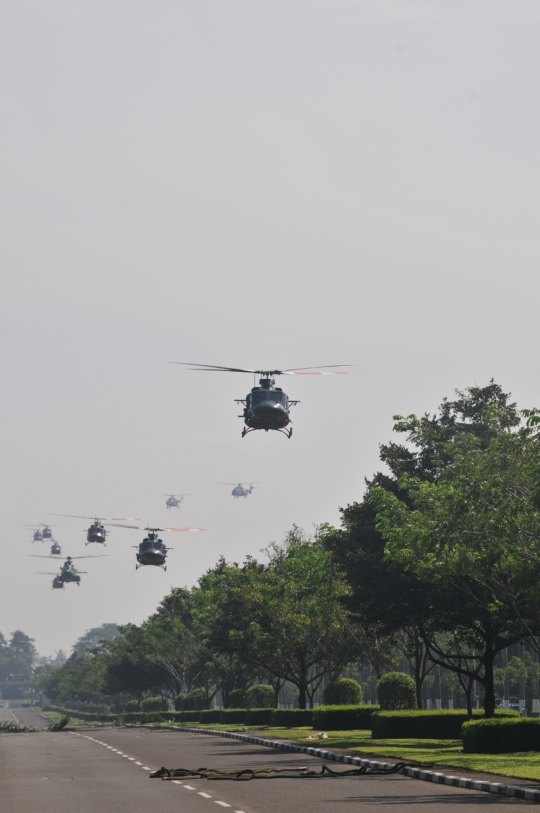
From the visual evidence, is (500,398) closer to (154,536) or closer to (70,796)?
(154,536)

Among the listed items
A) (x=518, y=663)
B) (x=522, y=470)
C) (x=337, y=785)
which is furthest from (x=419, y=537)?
(x=518, y=663)

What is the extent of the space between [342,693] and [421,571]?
21062mm

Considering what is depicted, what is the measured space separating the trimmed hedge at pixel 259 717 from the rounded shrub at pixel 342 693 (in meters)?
7.03

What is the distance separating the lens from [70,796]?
20.0m

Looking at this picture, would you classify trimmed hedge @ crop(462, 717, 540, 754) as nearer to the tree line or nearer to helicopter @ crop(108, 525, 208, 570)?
the tree line

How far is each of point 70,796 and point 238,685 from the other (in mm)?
67240

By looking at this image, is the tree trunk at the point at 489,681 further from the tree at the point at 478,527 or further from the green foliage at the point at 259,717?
the green foliage at the point at 259,717

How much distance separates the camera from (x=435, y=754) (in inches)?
1145

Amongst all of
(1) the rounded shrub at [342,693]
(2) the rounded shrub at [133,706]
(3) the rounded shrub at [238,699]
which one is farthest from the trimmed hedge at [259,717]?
(2) the rounded shrub at [133,706]

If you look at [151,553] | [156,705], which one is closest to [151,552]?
[151,553]

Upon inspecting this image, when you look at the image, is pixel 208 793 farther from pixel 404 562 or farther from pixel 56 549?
pixel 56 549

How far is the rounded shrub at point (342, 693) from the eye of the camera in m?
53.6

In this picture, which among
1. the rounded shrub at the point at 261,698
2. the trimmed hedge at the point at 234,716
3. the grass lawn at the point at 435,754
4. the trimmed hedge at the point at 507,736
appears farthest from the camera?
the rounded shrub at the point at 261,698

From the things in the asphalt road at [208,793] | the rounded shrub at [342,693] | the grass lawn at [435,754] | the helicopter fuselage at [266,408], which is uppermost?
the helicopter fuselage at [266,408]
